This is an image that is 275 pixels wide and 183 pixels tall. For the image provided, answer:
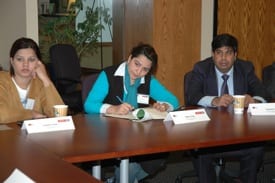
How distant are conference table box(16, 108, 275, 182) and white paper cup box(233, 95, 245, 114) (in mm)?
89

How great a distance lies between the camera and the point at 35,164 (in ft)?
6.05

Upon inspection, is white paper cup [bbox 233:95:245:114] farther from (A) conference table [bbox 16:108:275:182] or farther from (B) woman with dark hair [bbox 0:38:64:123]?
(B) woman with dark hair [bbox 0:38:64:123]

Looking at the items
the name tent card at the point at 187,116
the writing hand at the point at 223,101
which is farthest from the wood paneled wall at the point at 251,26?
the name tent card at the point at 187,116

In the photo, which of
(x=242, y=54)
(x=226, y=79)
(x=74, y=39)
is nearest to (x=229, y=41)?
(x=226, y=79)

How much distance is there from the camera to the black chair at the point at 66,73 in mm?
5305

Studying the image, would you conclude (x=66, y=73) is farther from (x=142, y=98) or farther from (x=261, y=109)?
(x=261, y=109)

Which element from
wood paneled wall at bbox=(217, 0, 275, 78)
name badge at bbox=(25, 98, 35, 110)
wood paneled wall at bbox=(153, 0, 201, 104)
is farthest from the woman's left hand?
wood paneled wall at bbox=(217, 0, 275, 78)

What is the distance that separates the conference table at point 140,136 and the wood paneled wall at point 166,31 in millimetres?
2857

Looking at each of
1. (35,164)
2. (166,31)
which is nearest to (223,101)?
(35,164)

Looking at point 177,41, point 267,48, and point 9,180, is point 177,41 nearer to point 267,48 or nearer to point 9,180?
point 267,48

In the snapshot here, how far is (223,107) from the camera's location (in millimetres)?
3211

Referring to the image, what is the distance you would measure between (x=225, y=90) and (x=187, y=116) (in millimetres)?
879

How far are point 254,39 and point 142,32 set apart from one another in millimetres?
1569

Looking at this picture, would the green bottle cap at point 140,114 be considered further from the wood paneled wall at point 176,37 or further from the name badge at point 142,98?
the wood paneled wall at point 176,37
